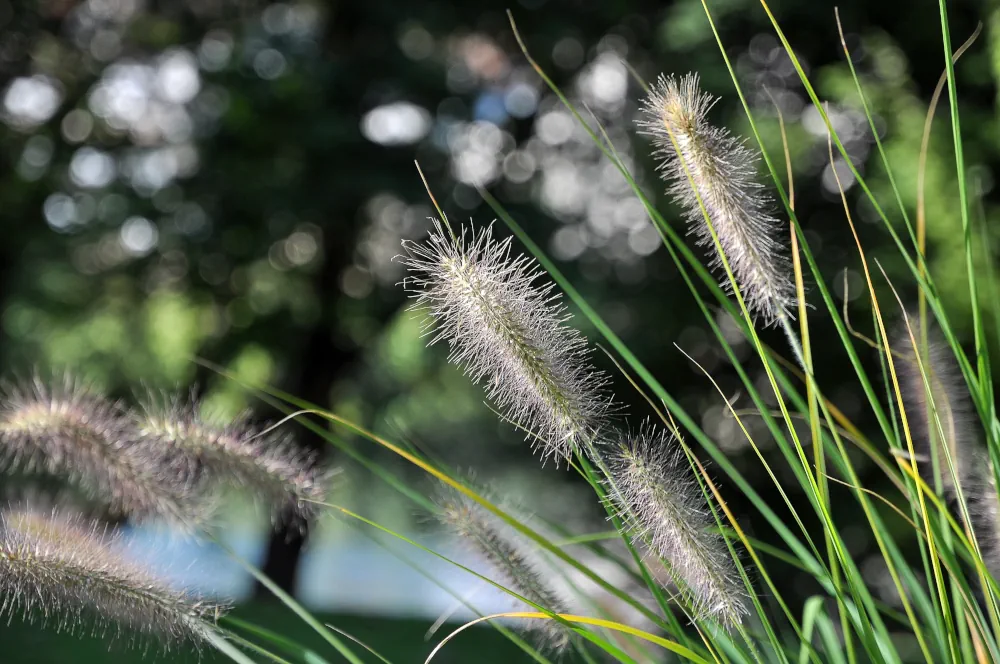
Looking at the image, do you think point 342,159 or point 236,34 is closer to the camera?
point 342,159

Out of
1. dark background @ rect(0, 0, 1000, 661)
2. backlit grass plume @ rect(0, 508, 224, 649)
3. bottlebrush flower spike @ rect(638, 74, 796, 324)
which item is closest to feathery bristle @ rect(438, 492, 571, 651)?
backlit grass plume @ rect(0, 508, 224, 649)

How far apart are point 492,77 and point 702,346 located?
2.55 metres

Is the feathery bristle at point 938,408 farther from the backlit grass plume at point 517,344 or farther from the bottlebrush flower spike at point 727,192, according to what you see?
the backlit grass plume at point 517,344

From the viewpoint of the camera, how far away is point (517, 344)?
2.84 ft

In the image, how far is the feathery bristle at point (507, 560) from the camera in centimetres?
97

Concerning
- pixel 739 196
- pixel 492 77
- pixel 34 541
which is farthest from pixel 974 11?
pixel 34 541

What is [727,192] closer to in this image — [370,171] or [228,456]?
[228,456]

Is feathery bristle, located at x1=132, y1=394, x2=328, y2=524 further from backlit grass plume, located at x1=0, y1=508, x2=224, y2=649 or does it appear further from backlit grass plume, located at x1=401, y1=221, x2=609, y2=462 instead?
backlit grass plume, located at x1=401, y1=221, x2=609, y2=462

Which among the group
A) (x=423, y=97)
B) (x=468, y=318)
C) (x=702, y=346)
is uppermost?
(x=423, y=97)

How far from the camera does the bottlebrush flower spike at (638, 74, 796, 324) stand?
964mm

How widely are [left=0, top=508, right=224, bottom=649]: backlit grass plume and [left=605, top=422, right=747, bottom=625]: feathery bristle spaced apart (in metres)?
0.45

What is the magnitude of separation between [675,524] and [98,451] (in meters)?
0.65

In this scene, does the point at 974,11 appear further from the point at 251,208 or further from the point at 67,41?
the point at 67,41

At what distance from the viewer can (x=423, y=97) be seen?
5.87 metres
